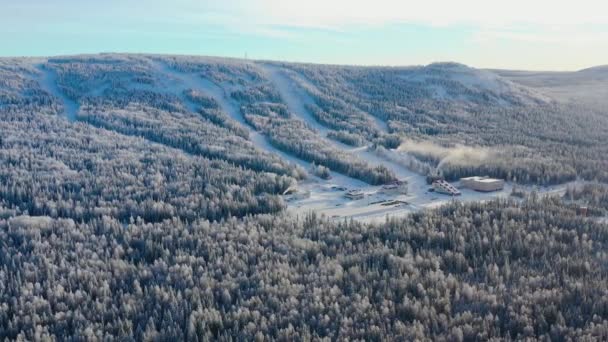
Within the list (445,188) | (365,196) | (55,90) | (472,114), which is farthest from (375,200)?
(55,90)

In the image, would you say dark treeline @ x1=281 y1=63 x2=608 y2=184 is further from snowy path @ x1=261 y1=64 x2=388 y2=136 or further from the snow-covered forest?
snowy path @ x1=261 y1=64 x2=388 y2=136

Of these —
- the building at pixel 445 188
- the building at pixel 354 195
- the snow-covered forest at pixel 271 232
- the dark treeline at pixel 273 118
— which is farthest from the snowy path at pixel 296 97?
the building at pixel 354 195

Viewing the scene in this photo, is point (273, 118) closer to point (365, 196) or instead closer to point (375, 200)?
point (365, 196)

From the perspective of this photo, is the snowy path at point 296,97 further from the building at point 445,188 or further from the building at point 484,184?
the building at point 484,184

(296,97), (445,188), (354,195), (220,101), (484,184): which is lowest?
(354,195)

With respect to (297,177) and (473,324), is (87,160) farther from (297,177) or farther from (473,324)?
(473,324)
